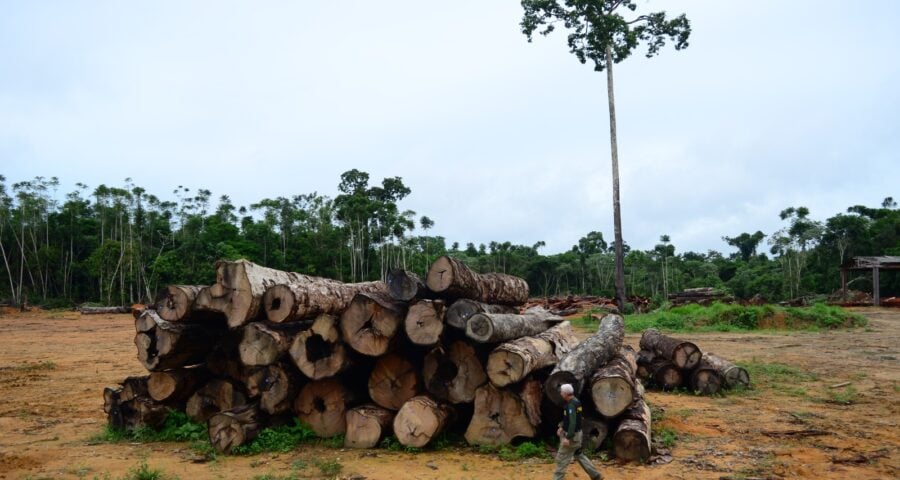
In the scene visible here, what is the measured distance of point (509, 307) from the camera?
975 centimetres

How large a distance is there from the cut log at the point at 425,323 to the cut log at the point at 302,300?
3.95 feet

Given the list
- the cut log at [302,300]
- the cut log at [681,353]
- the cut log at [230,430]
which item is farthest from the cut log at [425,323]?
the cut log at [681,353]

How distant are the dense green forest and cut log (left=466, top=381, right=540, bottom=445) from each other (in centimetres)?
4257

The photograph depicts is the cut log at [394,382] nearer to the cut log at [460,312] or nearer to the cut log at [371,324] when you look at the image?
the cut log at [371,324]

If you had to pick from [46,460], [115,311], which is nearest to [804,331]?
[46,460]

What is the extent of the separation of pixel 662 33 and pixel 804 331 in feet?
49.6

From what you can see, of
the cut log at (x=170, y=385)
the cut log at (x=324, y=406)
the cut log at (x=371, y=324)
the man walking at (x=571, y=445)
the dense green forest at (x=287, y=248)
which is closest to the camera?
the man walking at (x=571, y=445)

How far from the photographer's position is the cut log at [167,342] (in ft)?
24.3

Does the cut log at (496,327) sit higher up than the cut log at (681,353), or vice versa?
the cut log at (496,327)

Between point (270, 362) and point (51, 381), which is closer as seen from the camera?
point (270, 362)

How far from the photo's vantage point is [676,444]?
6.87 meters

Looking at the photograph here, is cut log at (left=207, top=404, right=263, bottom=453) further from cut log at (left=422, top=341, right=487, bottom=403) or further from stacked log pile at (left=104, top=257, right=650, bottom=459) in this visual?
cut log at (left=422, top=341, right=487, bottom=403)

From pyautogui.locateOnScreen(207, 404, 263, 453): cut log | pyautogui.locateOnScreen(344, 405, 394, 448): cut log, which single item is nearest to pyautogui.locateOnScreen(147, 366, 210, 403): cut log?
pyautogui.locateOnScreen(207, 404, 263, 453): cut log

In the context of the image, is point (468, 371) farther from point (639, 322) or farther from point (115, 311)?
point (115, 311)
